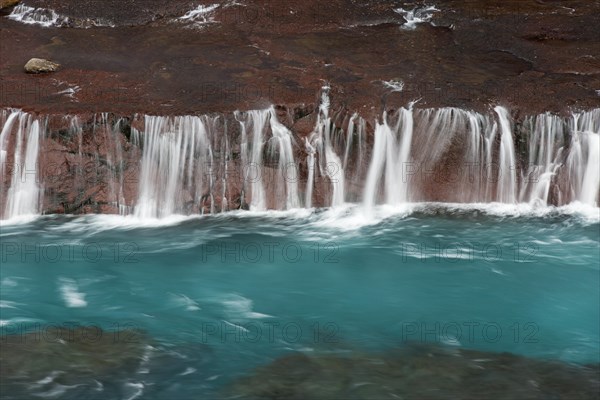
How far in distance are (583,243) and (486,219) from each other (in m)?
1.41

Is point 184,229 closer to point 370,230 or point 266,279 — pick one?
point 266,279

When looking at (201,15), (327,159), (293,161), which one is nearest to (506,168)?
(327,159)

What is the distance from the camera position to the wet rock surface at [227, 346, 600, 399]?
8578 millimetres

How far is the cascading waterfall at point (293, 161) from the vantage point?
1248 centimetres

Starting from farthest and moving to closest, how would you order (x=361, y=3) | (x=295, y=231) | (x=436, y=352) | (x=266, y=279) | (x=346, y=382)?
(x=361, y=3), (x=295, y=231), (x=266, y=279), (x=436, y=352), (x=346, y=382)

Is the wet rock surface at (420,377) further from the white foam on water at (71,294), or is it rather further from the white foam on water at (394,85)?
the white foam on water at (394,85)

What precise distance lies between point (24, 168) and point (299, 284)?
15.4 ft

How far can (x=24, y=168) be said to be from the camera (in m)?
12.5

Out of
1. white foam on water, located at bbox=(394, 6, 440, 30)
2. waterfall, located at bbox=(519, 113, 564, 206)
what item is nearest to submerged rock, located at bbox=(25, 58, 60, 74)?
white foam on water, located at bbox=(394, 6, 440, 30)

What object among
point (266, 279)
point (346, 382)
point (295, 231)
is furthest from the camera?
point (295, 231)

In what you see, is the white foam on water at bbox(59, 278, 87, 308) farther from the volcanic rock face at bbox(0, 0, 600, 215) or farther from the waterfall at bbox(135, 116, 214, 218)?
the waterfall at bbox(135, 116, 214, 218)

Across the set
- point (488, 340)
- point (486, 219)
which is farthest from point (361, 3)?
point (488, 340)

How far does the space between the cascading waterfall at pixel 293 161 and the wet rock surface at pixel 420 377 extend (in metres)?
3.79

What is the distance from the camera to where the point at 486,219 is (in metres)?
12.4
